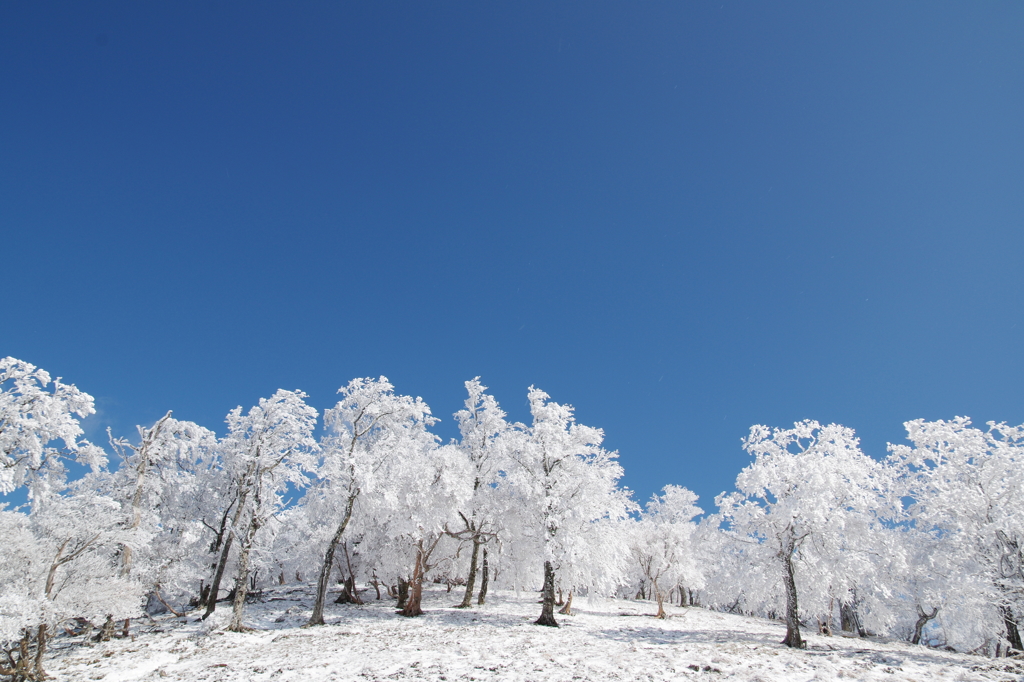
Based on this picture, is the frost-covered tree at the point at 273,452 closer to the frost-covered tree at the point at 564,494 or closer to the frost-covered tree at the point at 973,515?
the frost-covered tree at the point at 564,494

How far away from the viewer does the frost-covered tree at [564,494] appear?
77.2ft

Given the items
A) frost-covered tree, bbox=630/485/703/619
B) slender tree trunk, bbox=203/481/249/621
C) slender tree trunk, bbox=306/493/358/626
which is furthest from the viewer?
frost-covered tree, bbox=630/485/703/619

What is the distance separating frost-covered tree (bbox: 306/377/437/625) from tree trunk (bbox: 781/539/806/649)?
62.1 feet

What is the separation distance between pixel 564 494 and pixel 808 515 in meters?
11.1

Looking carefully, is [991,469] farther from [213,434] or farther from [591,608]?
[213,434]

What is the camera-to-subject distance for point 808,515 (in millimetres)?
20172

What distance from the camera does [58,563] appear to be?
51.0 ft

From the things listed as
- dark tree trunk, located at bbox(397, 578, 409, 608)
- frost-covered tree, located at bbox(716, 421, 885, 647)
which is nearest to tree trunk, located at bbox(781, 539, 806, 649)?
frost-covered tree, located at bbox(716, 421, 885, 647)

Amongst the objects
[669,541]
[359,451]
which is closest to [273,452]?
[359,451]

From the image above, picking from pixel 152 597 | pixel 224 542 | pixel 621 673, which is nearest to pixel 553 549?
pixel 621 673

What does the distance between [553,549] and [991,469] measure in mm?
19713

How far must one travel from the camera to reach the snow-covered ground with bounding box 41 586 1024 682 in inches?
553

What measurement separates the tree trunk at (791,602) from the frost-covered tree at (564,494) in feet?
23.6

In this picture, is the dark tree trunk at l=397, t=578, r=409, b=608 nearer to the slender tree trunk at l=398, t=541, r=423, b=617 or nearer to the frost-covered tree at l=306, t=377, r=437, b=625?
the slender tree trunk at l=398, t=541, r=423, b=617
